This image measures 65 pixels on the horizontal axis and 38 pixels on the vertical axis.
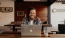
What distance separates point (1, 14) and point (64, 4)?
3801mm

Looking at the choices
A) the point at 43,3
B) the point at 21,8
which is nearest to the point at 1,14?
the point at 21,8

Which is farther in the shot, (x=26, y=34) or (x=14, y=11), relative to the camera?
(x=14, y=11)

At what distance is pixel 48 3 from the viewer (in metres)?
8.39

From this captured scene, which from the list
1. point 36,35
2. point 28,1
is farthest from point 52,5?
point 36,35

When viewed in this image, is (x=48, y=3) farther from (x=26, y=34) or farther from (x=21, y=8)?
(x=26, y=34)

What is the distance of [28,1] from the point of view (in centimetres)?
816

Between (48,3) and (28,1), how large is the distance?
4.01 ft

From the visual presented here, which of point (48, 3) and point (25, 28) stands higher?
point (48, 3)

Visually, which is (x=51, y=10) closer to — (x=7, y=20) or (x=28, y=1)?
(x=28, y=1)

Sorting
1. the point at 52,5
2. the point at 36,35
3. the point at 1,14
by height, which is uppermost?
the point at 52,5

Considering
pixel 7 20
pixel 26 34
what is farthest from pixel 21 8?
pixel 26 34

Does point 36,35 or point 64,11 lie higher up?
point 64,11

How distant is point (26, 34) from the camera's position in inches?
103

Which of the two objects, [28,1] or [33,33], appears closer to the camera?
[33,33]
